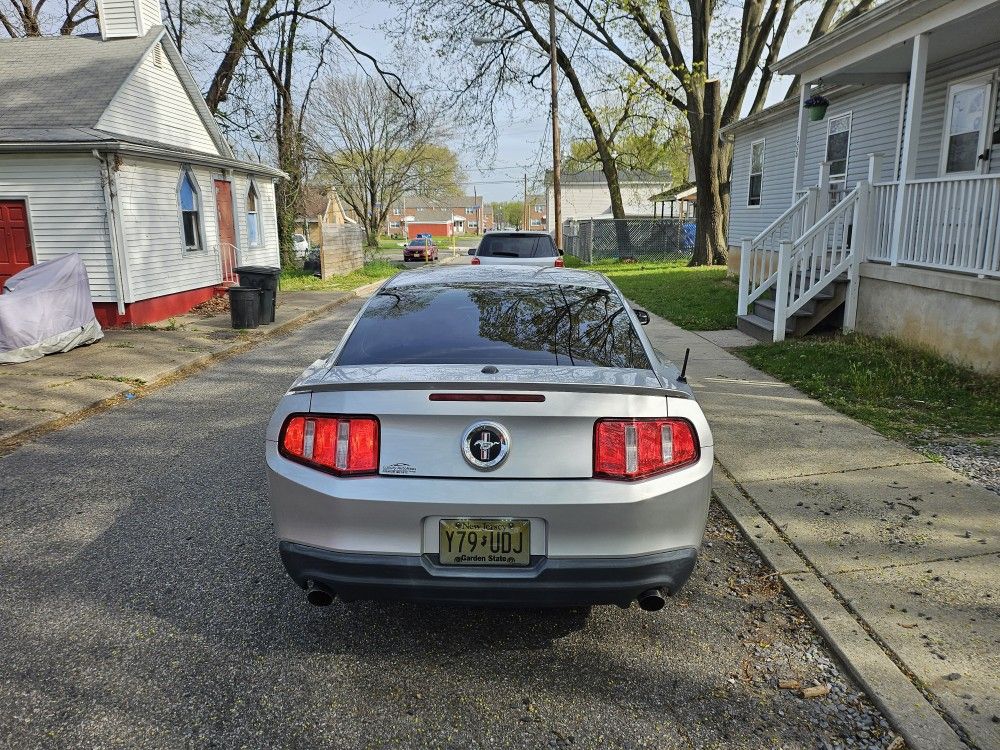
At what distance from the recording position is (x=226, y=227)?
18188 mm

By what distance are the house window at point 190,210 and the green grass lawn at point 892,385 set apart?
12.4m

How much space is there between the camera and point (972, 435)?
578cm

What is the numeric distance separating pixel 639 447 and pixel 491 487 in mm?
600

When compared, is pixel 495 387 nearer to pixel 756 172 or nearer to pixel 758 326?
pixel 758 326

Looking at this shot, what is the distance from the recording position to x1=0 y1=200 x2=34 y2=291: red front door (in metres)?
13.2

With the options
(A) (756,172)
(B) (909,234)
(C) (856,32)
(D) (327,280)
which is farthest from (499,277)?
(D) (327,280)

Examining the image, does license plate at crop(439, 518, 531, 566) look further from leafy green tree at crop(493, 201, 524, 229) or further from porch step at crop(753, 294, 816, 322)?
leafy green tree at crop(493, 201, 524, 229)

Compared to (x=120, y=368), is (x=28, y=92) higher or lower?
higher

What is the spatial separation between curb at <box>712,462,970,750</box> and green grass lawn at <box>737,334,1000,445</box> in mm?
2347

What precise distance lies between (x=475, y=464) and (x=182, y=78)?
58.8 ft

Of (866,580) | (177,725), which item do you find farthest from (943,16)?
(177,725)

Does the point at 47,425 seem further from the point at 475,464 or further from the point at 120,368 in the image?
the point at 475,464

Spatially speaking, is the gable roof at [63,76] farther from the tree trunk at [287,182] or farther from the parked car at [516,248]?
the tree trunk at [287,182]

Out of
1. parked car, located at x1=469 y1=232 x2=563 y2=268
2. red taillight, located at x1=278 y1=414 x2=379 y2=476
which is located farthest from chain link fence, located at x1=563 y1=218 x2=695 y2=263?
red taillight, located at x1=278 y1=414 x2=379 y2=476
